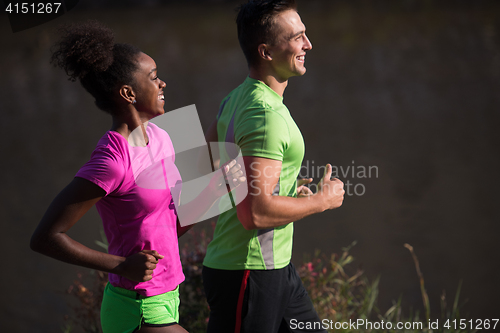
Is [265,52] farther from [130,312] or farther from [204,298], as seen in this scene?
[204,298]

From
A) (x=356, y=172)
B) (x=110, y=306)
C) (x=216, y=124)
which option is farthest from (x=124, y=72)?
(x=356, y=172)

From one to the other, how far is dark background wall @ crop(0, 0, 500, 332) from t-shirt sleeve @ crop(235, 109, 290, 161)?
257 centimetres

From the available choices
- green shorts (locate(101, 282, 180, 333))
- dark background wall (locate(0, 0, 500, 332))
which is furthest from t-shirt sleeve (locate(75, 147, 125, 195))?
dark background wall (locate(0, 0, 500, 332))

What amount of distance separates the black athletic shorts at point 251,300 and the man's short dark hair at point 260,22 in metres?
0.73

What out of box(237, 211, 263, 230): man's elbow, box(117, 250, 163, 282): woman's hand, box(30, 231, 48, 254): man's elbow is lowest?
box(117, 250, 163, 282): woman's hand

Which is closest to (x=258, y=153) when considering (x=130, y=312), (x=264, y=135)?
(x=264, y=135)

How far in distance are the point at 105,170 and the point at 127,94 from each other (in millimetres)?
308

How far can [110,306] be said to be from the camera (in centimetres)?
148

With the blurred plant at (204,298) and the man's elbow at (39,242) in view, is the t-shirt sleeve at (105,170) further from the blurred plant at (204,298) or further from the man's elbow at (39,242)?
the blurred plant at (204,298)

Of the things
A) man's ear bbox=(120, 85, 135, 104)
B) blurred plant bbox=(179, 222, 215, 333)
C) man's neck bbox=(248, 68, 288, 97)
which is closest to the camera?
man's ear bbox=(120, 85, 135, 104)

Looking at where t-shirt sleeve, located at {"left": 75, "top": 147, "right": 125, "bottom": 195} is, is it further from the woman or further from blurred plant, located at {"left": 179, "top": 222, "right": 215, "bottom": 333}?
blurred plant, located at {"left": 179, "top": 222, "right": 215, "bottom": 333}

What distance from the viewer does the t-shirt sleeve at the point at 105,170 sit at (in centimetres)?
137

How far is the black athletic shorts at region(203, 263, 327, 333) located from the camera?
1568 millimetres

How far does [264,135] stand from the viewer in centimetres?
146
